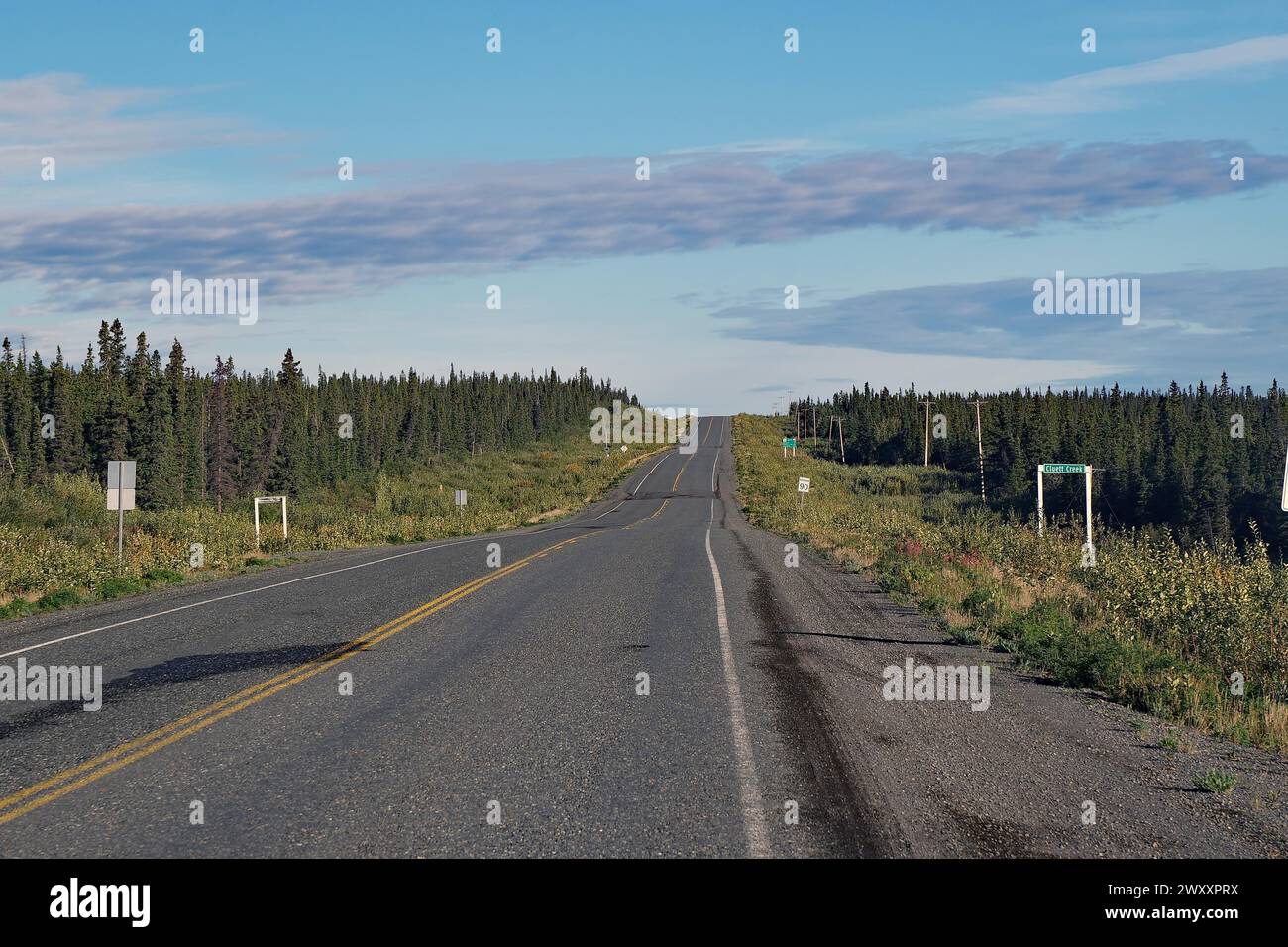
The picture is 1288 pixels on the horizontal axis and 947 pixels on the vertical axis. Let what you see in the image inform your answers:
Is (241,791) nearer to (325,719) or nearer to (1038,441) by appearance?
(325,719)

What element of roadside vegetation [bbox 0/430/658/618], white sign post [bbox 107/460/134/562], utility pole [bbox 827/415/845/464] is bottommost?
roadside vegetation [bbox 0/430/658/618]

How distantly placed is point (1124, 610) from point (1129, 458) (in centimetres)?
10069

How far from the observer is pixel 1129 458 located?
105 meters

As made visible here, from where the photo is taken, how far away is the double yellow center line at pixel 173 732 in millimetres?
6590

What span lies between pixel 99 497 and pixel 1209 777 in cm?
4492

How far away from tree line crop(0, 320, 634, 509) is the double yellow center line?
207 feet

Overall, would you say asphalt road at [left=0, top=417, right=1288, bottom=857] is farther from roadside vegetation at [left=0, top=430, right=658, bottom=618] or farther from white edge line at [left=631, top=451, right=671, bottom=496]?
white edge line at [left=631, top=451, right=671, bottom=496]

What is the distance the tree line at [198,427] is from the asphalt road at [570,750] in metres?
64.1

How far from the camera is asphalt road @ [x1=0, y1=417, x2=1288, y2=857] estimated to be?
5.93m

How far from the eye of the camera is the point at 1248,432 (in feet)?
381

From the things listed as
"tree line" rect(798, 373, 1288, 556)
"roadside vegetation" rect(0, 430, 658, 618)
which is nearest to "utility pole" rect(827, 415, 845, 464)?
"tree line" rect(798, 373, 1288, 556)

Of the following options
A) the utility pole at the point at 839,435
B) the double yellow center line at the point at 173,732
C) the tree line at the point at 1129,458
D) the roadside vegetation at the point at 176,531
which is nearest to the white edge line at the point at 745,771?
the double yellow center line at the point at 173,732

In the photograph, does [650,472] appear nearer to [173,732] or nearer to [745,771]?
[173,732]
